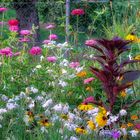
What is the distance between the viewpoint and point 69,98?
195 inches

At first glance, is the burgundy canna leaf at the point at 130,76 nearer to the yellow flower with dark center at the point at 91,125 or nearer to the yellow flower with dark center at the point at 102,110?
the yellow flower with dark center at the point at 102,110

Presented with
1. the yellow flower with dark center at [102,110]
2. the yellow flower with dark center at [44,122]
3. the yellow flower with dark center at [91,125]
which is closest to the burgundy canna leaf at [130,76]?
the yellow flower with dark center at [102,110]

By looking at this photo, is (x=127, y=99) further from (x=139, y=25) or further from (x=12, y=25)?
(x=139, y=25)

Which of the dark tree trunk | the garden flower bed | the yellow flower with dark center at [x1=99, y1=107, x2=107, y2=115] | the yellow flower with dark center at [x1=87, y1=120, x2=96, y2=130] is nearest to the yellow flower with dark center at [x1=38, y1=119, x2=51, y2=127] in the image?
the garden flower bed

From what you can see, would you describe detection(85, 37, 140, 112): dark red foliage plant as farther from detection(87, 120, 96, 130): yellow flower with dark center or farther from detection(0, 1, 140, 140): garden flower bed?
detection(87, 120, 96, 130): yellow flower with dark center

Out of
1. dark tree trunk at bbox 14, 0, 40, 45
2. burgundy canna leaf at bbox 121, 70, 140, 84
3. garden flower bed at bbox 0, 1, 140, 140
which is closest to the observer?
garden flower bed at bbox 0, 1, 140, 140

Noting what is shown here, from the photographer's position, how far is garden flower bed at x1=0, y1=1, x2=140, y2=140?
3.77 m

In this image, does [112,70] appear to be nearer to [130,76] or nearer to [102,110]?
[130,76]

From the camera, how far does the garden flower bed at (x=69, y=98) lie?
377 cm

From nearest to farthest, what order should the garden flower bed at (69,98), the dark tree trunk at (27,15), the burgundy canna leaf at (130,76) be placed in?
the garden flower bed at (69,98), the burgundy canna leaf at (130,76), the dark tree trunk at (27,15)

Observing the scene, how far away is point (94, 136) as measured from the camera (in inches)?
147

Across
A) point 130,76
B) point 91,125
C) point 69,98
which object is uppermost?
point 130,76

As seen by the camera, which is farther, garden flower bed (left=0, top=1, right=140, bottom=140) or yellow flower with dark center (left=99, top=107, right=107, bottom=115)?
yellow flower with dark center (left=99, top=107, right=107, bottom=115)

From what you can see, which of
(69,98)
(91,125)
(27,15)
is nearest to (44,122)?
(91,125)
